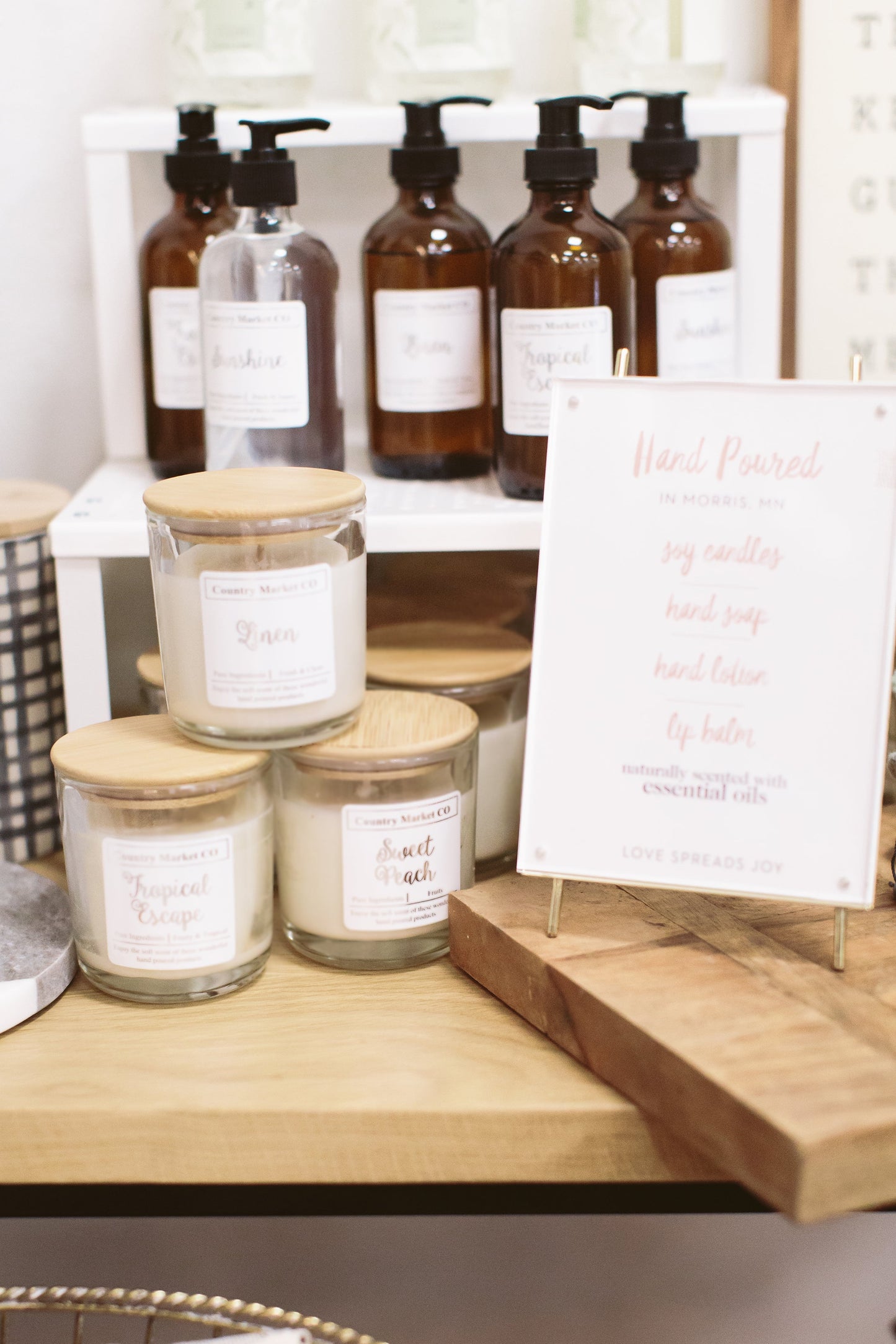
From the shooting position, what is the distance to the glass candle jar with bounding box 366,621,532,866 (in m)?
0.86

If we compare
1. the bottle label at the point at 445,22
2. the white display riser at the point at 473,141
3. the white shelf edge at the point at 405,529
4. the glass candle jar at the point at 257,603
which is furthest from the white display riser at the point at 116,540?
the bottle label at the point at 445,22

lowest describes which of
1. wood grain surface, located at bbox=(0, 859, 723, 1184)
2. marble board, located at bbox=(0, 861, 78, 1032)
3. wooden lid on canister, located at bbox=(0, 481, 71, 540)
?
wood grain surface, located at bbox=(0, 859, 723, 1184)

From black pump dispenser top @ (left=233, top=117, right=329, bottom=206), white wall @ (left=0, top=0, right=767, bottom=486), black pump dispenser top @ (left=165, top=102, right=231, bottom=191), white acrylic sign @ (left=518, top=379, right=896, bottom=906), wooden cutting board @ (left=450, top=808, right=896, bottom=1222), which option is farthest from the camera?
white wall @ (left=0, top=0, right=767, bottom=486)

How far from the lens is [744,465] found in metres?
0.68

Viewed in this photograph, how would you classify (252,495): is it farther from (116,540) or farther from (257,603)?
(116,540)

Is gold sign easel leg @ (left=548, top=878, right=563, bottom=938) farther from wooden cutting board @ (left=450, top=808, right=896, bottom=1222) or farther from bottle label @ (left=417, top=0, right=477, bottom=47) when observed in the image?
bottle label @ (left=417, top=0, right=477, bottom=47)

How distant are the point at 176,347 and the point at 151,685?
0.81 feet

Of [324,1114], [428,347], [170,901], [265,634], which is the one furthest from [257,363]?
[324,1114]

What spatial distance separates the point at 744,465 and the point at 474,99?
0.37 metres

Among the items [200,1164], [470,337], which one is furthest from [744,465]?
[200,1164]

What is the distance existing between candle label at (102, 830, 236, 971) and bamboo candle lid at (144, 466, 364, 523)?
17 cm

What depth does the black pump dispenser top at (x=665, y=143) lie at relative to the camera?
34.6 inches

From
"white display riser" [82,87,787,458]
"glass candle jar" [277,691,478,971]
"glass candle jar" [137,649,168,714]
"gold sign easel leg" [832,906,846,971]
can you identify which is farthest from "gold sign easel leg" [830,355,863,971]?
"glass candle jar" [137,649,168,714]

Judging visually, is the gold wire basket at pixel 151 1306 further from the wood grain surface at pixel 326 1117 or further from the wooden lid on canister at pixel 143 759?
the wooden lid on canister at pixel 143 759
